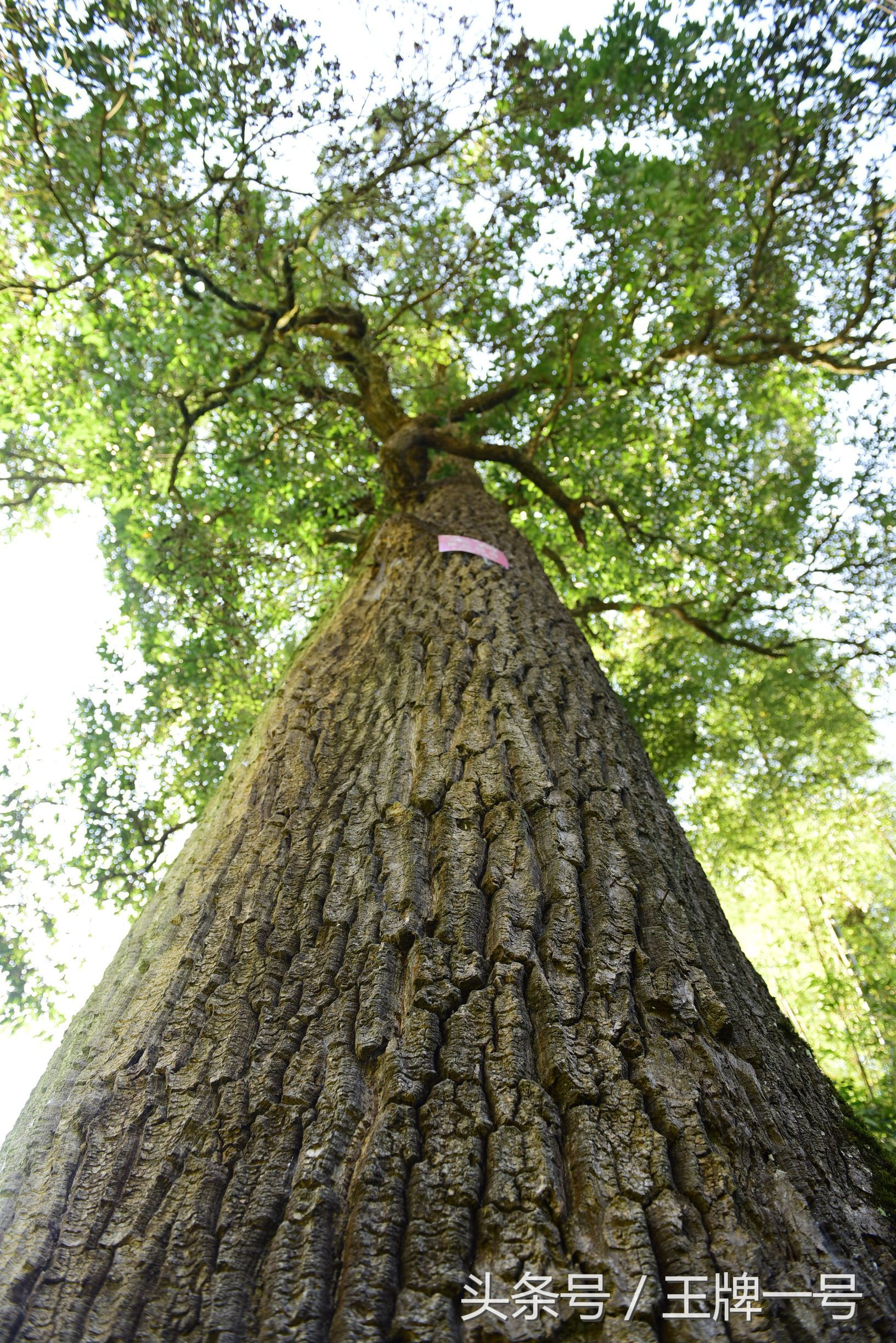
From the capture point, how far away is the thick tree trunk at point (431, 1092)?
1.20 m

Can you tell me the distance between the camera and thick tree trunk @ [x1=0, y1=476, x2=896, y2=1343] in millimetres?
1201

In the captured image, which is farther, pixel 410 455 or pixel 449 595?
pixel 410 455

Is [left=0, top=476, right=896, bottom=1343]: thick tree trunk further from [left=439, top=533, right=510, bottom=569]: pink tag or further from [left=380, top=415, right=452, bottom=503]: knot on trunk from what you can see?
[left=380, top=415, right=452, bottom=503]: knot on trunk

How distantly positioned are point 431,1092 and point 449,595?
2395 mm

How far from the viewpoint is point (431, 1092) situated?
145 cm

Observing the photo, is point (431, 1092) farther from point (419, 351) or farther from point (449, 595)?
point (419, 351)

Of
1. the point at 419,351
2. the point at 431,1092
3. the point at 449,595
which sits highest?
the point at 419,351

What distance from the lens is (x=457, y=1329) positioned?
1.12m

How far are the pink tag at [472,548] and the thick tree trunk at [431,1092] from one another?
161cm

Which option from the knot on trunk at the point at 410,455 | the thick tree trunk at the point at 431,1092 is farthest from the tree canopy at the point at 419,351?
the thick tree trunk at the point at 431,1092

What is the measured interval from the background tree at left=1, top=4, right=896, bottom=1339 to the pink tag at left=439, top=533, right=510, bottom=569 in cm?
15

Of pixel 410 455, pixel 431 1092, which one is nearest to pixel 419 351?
pixel 410 455

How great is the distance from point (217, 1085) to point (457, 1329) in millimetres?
692

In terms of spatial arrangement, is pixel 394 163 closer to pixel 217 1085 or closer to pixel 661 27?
pixel 661 27
